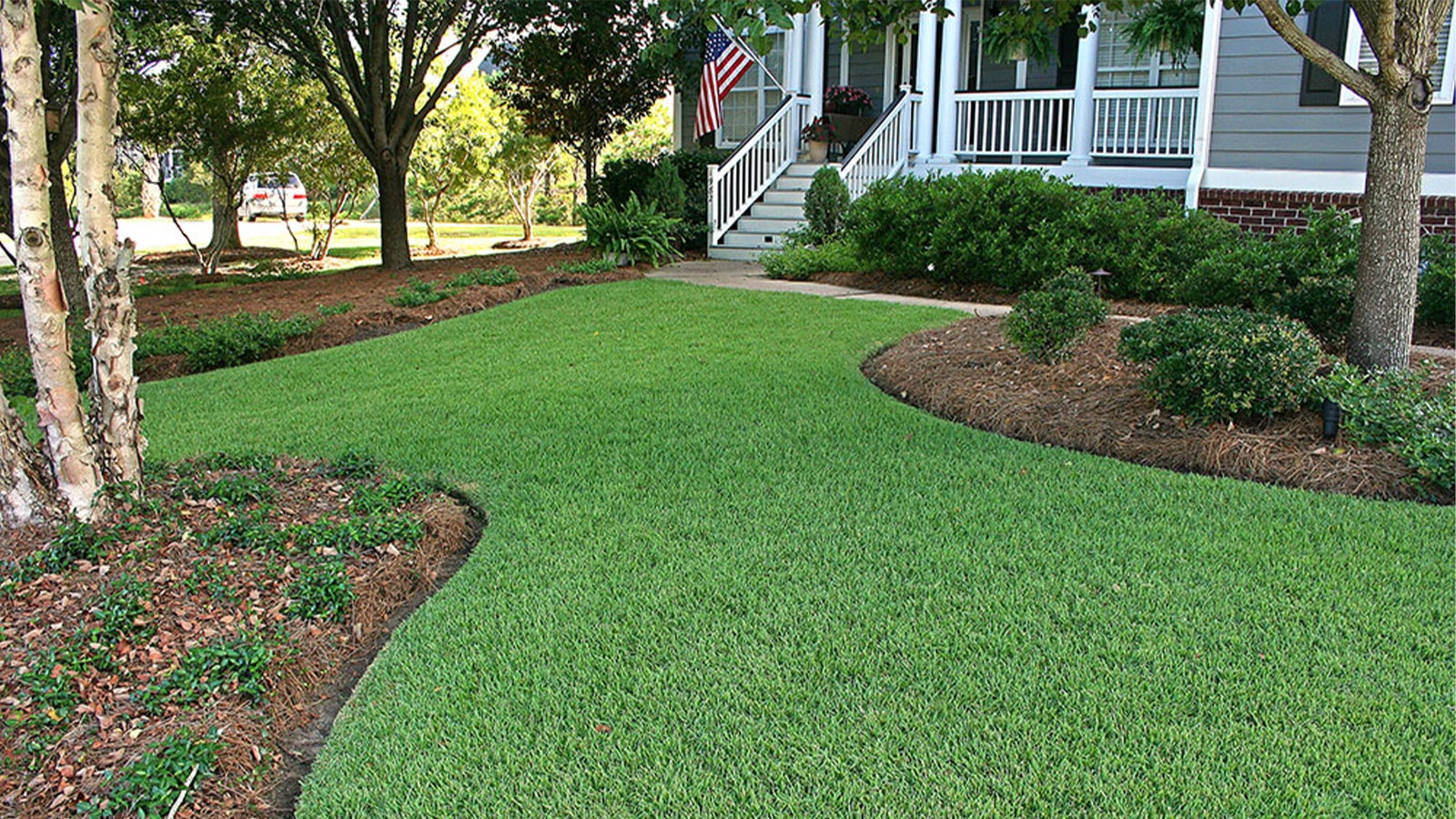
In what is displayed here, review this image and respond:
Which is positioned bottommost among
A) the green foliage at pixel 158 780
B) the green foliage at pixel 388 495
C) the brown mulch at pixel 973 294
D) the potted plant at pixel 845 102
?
the green foliage at pixel 158 780

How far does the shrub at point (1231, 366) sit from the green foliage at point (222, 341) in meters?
6.63

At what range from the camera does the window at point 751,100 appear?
1742cm

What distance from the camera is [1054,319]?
616 cm

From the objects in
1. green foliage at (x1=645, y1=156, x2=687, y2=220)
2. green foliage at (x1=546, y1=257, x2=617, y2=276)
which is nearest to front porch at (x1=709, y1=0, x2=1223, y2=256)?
green foliage at (x1=645, y1=156, x2=687, y2=220)

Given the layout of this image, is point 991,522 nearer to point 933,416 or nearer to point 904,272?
point 933,416

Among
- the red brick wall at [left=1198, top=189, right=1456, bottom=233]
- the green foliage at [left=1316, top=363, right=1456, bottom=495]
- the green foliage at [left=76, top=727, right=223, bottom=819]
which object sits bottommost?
the green foliage at [left=76, top=727, right=223, bottom=819]

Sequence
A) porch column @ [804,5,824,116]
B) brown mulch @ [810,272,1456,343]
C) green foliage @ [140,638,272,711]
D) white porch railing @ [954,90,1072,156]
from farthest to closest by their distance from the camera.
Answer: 1. porch column @ [804,5,824,116]
2. white porch railing @ [954,90,1072,156]
3. brown mulch @ [810,272,1456,343]
4. green foliage @ [140,638,272,711]

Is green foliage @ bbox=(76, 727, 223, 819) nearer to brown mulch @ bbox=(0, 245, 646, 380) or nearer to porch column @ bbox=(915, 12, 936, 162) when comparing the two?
brown mulch @ bbox=(0, 245, 646, 380)

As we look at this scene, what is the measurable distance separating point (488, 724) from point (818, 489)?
2.05m

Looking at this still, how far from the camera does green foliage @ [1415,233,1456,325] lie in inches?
292

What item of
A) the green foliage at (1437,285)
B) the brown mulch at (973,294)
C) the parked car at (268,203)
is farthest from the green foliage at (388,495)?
the parked car at (268,203)

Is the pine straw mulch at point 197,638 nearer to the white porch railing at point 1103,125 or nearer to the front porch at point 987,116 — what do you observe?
the front porch at point 987,116

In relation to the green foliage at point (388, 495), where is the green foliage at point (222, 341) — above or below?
above

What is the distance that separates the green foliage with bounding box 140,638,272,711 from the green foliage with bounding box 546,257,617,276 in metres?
8.81
